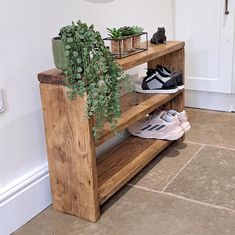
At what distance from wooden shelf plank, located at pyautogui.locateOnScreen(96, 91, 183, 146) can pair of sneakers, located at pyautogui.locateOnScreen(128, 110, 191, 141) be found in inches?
5.2

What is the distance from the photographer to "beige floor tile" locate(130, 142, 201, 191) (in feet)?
6.99

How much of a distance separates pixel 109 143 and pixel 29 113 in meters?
0.73

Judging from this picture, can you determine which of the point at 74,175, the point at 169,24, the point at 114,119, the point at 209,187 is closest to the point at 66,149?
the point at 74,175

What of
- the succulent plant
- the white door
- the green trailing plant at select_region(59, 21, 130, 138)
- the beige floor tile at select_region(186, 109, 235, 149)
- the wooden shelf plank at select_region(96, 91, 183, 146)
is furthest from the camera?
the white door

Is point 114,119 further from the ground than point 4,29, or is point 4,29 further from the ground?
point 4,29

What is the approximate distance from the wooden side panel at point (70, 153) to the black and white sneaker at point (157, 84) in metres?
0.87

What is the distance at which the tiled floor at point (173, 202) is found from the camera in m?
1.74

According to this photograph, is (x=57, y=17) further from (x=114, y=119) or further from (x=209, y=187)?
(x=209, y=187)

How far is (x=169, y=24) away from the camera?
10.1 ft

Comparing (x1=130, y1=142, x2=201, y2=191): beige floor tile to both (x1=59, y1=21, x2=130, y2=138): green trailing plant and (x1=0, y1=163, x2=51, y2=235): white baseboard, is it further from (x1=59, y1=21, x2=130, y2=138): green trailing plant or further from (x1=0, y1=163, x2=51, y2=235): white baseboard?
(x1=59, y1=21, x2=130, y2=138): green trailing plant

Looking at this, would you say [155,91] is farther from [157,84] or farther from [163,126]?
[163,126]

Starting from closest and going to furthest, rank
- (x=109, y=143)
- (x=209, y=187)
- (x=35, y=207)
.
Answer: (x=35, y=207) → (x=209, y=187) → (x=109, y=143)

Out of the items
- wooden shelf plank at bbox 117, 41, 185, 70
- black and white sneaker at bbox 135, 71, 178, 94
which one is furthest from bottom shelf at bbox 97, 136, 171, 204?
wooden shelf plank at bbox 117, 41, 185, 70

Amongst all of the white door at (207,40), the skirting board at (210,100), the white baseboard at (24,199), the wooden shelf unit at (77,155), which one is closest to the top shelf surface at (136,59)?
the wooden shelf unit at (77,155)
